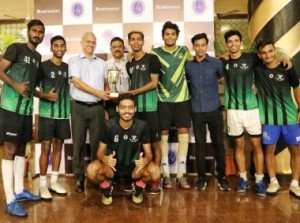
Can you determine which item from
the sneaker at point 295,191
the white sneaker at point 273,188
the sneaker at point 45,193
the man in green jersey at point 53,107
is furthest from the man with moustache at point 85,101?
the sneaker at point 295,191

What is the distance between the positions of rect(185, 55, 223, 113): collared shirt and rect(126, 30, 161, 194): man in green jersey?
1.33 ft

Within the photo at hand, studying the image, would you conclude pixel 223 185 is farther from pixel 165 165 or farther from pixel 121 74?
pixel 121 74

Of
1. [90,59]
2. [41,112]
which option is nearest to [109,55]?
[90,59]

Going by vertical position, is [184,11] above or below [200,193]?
above

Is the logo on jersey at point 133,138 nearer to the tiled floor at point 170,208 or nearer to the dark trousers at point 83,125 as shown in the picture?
the dark trousers at point 83,125

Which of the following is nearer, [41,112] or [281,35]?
[41,112]

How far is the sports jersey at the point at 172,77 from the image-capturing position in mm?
3416

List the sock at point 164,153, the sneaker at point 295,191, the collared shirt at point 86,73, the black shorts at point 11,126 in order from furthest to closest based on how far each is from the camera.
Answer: the sock at point 164,153 < the collared shirt at point 86,73 < the sneaker at point 295,191 < the black shorts at point 11,126

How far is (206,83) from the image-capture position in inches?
131

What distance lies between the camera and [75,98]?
11.0 ft

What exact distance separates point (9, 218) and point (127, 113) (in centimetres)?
130

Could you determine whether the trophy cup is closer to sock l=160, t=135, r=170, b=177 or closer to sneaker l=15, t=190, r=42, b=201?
sock l=160, t=135, r=170, b=177

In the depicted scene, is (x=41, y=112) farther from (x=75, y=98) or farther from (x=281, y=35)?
(x=281, y=35)

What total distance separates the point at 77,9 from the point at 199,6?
1.55 meters
